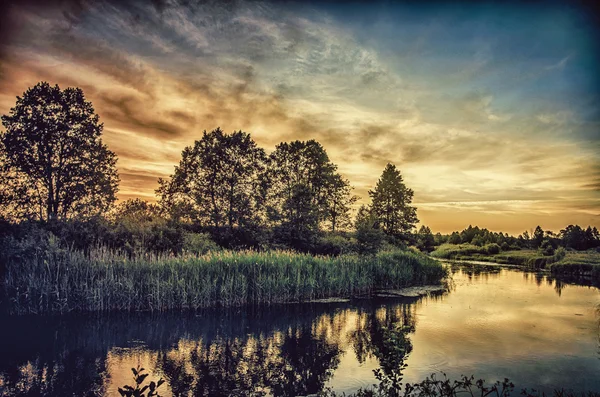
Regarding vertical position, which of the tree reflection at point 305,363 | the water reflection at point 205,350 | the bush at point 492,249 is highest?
the bush at point 492,249

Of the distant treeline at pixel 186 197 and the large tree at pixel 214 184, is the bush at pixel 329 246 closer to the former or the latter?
the distant treeline at pixel 186 197

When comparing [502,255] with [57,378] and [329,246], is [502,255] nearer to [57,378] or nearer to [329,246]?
[329,246]

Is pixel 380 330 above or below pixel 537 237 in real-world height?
below

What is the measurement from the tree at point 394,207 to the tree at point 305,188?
14.5 feet

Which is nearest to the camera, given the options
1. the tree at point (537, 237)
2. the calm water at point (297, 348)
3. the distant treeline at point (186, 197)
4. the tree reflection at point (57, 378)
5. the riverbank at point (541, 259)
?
the tree reflection at point (57, 378)

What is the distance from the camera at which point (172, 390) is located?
8.98 meters

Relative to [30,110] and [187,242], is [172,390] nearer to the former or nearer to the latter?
[187,242]

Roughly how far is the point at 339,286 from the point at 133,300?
1158 centimetres

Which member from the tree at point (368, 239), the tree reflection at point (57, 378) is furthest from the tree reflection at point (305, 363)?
the tree at point (368, 239)

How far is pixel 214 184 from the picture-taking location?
39.8 metres

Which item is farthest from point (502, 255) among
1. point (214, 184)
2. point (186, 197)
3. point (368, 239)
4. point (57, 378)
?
point (57, 378)

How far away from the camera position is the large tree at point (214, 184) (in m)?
39.1

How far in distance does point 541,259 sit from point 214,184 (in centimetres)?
3929

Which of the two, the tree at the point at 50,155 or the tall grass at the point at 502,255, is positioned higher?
the tree at the point at 50,155
